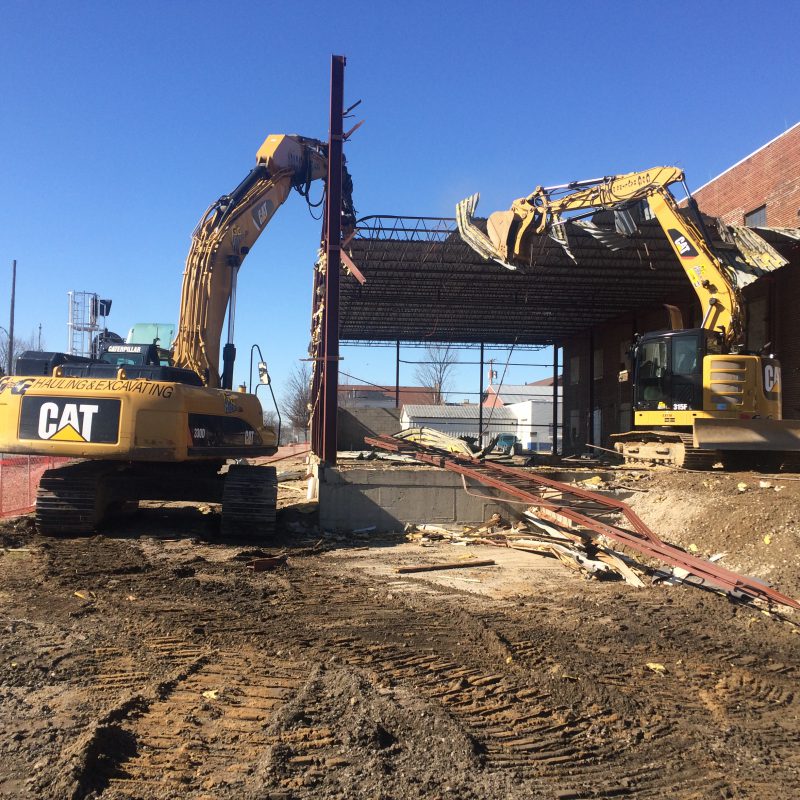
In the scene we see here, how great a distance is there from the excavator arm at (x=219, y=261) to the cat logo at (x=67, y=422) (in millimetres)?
2235

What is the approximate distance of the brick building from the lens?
2023 cm

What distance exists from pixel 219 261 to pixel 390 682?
29.1 feet

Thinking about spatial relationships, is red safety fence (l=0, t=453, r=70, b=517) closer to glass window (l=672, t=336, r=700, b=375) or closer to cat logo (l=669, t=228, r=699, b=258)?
glass window (l=672, t=336, r=700, b=375)

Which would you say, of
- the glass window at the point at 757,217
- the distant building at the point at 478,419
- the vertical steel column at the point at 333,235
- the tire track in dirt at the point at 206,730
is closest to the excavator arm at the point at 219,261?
the vertical steel column at the point at 333,235

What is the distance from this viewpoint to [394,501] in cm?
1273

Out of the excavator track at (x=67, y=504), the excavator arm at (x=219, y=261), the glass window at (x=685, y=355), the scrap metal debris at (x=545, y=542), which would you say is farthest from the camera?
the glass window at (x=685, y=355)

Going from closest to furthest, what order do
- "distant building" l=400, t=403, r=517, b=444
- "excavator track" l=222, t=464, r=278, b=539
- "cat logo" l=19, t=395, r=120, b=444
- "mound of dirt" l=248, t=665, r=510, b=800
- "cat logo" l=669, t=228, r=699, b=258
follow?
"mound of dirt" l=248, t=665, r=510, b=800 < "cat logo" l=19, t=395, r=120, b=444 < "excavator track" l=222, t=464, r=278, b=539 < "cat logo" l=669, t=228, r=699, b=258 < "distant building" l=400, t=403, r=517, b=444

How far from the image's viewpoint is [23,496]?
15000 mm

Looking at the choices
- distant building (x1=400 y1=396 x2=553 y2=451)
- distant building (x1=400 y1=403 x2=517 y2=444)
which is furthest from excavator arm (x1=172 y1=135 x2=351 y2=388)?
distant building (x1=400 y1=403 x2=517 y2=444)

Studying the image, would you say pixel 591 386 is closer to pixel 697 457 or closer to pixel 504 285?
pixel 504 285

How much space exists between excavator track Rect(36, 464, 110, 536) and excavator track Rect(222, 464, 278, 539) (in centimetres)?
191

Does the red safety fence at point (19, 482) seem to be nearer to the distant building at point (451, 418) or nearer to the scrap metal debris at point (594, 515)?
the scrap metal debris at point (594, 515)

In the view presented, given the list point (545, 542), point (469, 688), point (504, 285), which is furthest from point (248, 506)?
point (504, 285)

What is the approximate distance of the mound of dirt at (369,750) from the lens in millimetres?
3512
